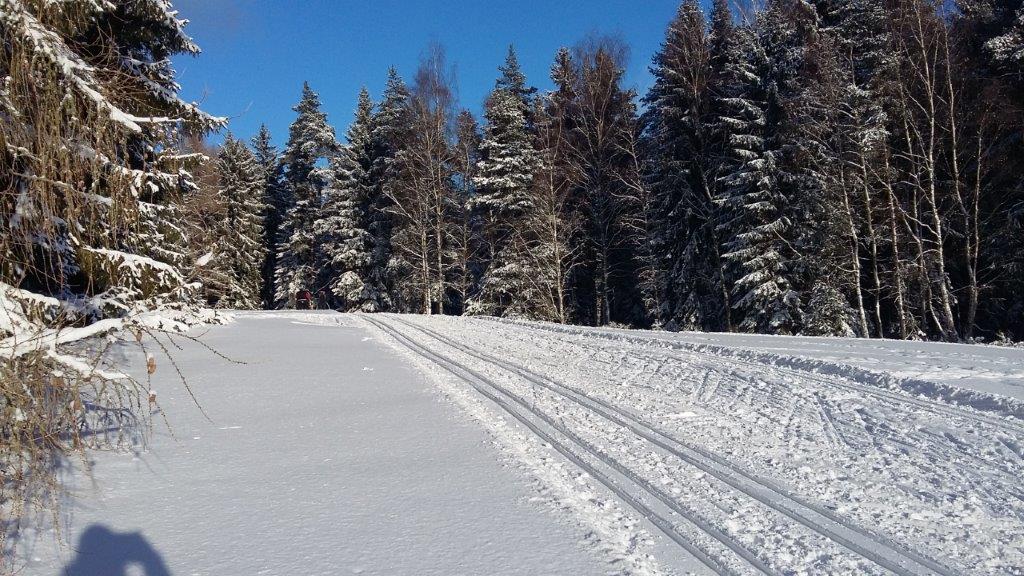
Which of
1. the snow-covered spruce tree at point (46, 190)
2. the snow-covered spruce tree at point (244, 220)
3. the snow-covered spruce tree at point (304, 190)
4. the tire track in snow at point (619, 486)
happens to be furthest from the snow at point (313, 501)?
the snow-covered spruce tree at point (304, 190)

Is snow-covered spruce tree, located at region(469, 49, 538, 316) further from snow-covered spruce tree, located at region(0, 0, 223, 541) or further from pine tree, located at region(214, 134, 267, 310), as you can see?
snow-covered spruce tree, located at region(0, 0, 223, 541)

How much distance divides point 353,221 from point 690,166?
2084cm

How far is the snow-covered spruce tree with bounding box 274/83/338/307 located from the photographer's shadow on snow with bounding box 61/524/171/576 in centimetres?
3904

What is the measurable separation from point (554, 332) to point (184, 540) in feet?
41.4

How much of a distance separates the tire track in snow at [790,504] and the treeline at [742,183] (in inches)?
579

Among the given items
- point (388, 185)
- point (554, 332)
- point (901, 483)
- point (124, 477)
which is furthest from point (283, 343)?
point (388, 185)

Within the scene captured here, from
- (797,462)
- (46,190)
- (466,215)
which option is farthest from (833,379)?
(466,215)

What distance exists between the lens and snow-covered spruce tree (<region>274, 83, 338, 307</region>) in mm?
41875

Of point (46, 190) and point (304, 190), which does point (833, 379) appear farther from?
point (304, 190)

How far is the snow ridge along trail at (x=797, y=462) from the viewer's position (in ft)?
12.0

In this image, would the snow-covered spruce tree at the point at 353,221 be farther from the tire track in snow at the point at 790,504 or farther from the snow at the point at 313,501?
the tire track in snow at the point at 790,504

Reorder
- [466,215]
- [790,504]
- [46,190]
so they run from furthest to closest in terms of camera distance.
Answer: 1. [466,215]
2. [790,504]
3. [46,190]

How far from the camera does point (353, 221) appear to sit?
3622cm

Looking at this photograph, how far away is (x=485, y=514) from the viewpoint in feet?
14.1
